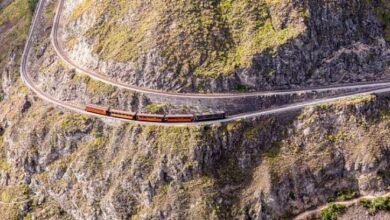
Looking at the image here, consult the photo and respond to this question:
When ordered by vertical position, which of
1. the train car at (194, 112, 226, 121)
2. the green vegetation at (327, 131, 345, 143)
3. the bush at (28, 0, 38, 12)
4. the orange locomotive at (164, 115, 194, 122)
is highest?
the bush at (28, 0, 38, 12)

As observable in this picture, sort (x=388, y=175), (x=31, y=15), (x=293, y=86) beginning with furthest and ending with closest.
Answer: (x=31, y=15)
(x=293, y=86)
(x=388, y=175)

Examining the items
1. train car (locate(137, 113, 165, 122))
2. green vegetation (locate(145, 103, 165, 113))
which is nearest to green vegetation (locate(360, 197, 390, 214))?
train car (locate(137, 113, 165, 122))

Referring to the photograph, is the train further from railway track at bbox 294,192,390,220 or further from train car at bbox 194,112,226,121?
railway track at bbox 294,192,390,220

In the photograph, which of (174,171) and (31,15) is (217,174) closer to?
(174,171)

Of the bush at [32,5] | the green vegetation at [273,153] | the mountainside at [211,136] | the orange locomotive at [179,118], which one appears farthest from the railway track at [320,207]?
the bush at [32,5]

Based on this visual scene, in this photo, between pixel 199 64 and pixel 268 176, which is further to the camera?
pixel 199 64

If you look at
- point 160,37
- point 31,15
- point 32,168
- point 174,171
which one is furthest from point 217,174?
point 31,15
